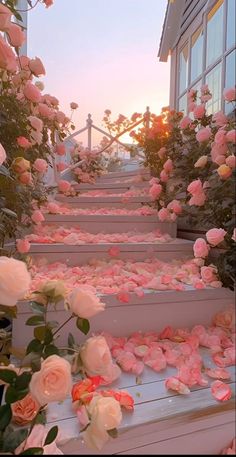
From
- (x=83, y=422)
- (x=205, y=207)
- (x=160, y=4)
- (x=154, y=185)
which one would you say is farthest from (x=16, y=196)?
(x=160, y=4)

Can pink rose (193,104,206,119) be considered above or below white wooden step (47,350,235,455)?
above

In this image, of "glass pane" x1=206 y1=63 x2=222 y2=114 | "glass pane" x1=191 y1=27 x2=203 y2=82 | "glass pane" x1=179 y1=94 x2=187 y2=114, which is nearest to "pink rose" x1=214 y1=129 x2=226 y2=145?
"glass pane" x1=206 y1=63 x2=222 y2=114

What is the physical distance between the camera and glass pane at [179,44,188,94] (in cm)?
373

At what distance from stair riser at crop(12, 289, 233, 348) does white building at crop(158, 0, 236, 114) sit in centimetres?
175

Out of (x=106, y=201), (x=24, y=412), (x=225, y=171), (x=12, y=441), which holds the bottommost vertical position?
(x=24, y=412)

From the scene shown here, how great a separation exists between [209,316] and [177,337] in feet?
0.67

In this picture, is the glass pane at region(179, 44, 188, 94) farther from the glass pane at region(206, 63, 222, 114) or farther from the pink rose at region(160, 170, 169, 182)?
the pink rose at region(160, 170, 169, 182)

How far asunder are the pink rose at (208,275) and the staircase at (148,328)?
0.19 ft

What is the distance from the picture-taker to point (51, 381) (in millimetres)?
377

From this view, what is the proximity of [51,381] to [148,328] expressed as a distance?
2.94ft

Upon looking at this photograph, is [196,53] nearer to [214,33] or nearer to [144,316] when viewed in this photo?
[214,33]

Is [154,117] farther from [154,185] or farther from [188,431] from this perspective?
[188,431]

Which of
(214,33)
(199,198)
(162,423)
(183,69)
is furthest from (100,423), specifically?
(183,69)

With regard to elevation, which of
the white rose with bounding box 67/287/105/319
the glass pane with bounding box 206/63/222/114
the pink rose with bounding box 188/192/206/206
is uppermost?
the glass pane with bounding box 206/63/222/114
